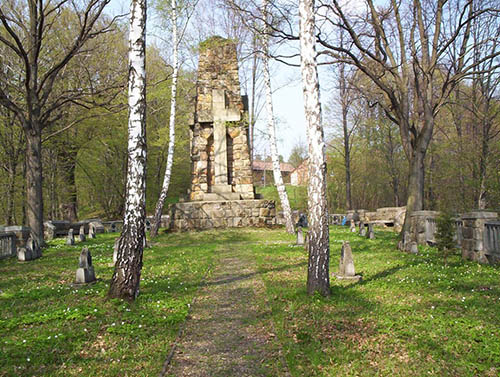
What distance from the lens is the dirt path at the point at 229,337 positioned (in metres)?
3.98

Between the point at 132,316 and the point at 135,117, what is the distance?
335cm

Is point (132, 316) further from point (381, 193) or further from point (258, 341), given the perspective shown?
point (381, 193)

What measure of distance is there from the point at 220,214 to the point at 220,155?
9.48ft

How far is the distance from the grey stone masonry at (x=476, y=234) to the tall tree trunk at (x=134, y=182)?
8205mm

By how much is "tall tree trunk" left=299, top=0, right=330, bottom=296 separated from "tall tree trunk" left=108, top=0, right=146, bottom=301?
290 cm

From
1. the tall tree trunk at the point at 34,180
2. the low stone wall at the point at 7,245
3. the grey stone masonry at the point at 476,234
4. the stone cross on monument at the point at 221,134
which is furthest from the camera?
the stone cross on monument at the point at 221,134

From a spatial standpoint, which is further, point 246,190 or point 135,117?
point 246,190

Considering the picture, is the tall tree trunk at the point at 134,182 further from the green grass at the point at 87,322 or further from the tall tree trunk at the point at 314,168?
the tall tree trunk at the point at 314,168

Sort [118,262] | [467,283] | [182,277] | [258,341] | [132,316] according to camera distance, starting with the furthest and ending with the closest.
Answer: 1. [182,277]
2. [467,283]
3. [118,262]
4. [132,316]
5. [258,341]

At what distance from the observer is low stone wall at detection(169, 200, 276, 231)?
57.6ft

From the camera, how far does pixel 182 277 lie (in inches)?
331

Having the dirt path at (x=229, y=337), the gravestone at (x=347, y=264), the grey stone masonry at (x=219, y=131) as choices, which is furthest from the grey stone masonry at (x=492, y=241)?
the grey stone masonry at (x=219, y=131)

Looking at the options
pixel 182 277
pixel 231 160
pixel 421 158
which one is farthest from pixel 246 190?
pixel 182 277

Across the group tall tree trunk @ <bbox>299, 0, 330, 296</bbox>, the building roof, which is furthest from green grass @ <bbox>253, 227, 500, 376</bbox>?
the building roof
